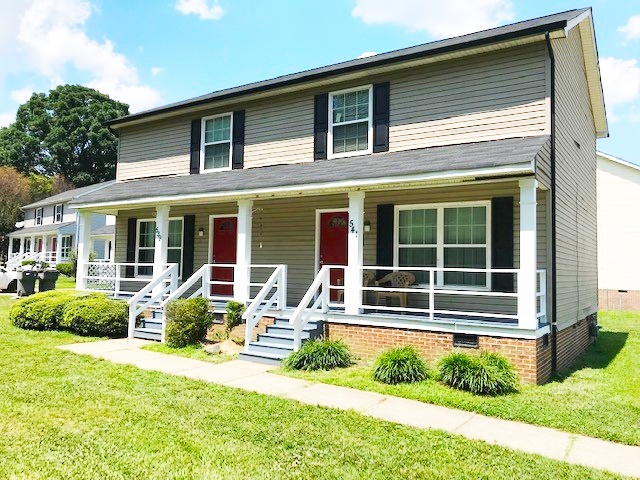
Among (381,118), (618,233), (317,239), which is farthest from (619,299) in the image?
(381,118)

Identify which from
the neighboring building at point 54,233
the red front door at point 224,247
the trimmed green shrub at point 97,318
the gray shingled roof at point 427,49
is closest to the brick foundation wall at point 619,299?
the gray shingled roof at point 427,49

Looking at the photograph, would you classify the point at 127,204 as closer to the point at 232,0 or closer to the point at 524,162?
the point at 232,0

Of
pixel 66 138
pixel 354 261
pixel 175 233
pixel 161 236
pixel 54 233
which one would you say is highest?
pixel 66 138

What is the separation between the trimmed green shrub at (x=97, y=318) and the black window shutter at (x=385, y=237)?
604 centimetres

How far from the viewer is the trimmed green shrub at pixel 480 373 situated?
6.84 metres

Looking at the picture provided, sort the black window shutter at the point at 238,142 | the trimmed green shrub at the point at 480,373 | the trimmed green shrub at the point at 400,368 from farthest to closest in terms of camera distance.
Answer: the black window shutter at the point at 238,142 < the trimmed green shrub at the point at 400,368 < the trimmed green shrub at the point at 480,373

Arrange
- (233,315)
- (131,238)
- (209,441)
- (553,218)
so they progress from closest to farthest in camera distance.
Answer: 1. (209,441)
2. (553,218)
3. (233,315)
4. (131,238)

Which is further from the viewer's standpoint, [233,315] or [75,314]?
[75,314]

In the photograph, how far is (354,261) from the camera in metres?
9.31

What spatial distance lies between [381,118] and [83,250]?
942 cm

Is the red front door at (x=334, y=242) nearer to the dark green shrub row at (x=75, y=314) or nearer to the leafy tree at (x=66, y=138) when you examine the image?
the dark green shrub row at (x=75, y=314)

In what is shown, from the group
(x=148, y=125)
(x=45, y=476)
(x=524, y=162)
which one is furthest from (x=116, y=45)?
(x=45, y=476)

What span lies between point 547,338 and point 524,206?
2394 millimetres

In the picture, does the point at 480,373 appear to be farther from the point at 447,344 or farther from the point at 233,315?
the point at 233,315
